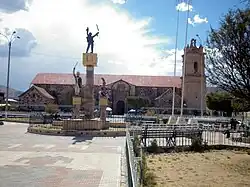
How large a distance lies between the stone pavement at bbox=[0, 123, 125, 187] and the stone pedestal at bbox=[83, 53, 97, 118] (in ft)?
41.9

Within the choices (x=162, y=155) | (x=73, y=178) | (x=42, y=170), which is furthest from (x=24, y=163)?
(x=162, y=155)

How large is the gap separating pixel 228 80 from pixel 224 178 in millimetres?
6341

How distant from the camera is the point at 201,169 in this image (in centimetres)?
1359

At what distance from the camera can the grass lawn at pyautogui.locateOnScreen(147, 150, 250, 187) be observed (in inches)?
450

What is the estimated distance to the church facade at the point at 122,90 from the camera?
73.7 metres

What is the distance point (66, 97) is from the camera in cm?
8069

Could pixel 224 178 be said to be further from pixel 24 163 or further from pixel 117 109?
pixel 117 109

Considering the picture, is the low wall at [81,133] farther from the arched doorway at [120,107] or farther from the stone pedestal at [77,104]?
the arched doorway at [120,107]

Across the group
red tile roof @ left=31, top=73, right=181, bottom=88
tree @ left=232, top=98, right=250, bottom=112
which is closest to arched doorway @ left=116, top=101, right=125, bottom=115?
red tile roof @ left=31, top=73, right=181, bottom=88

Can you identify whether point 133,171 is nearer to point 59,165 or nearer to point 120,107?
point 59,165

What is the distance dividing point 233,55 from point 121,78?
67.2 meters

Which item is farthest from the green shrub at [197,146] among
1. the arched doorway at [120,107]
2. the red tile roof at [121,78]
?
the red tile roof at [121,78]

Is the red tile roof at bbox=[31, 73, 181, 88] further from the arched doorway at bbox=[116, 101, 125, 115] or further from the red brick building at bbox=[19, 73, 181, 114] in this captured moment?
the arched doorway at bbox=[116, 101, 125, 115]

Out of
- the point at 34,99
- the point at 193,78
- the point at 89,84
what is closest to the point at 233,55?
the point at 89,84
